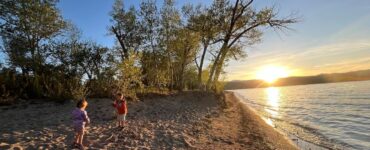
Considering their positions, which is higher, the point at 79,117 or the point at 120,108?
→ the point at 120,108

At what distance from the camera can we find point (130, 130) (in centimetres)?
1273

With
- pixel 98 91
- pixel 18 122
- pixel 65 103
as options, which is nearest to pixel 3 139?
pixel 18 122

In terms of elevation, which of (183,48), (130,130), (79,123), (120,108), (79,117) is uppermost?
(183,48)

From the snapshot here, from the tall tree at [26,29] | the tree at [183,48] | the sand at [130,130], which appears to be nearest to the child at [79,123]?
the sand at [130,130]

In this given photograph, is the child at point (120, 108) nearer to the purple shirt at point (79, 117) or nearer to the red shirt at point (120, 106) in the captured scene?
the red shirt at point (120, 106)

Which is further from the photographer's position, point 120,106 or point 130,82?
point 130,82

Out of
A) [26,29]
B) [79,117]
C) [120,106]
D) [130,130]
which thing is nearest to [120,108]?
[120,106]

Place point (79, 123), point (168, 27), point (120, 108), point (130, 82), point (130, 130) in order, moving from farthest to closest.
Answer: point (168, 27)
point (130, 82)
point (120, 108)
point (130, 130)
point (79, 123)

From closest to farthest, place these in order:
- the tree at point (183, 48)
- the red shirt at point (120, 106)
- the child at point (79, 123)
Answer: the child at point (79, 123), the red shirt at point (120, 106), the tree at point (183, 48)

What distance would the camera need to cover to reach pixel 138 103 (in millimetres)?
19391

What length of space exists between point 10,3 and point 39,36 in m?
2.86

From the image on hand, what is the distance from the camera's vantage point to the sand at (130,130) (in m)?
10.5

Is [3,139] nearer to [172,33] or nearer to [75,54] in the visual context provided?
[75,54]

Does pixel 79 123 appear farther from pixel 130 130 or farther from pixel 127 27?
pixel 127 27
